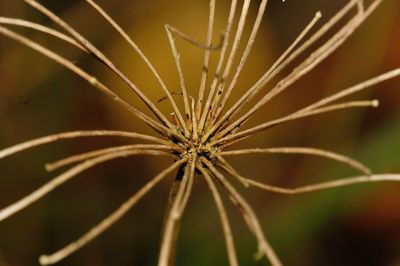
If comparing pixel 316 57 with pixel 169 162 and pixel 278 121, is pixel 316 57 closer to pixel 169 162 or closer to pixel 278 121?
pixel 278 121

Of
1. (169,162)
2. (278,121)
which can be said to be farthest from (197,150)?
(169,162)

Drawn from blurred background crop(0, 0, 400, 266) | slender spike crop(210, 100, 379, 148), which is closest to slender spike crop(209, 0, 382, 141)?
slender spike crop(210, 100, 379, 148)

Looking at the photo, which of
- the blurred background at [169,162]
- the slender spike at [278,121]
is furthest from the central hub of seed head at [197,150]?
the blurred background at [169,162]

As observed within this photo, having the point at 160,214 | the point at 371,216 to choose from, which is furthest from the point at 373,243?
the point at 160,214

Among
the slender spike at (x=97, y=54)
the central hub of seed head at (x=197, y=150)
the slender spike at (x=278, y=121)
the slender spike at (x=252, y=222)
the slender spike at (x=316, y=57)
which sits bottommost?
the slender spike at (x=252, y=222)

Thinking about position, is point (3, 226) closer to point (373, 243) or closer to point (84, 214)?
point (84, 214)

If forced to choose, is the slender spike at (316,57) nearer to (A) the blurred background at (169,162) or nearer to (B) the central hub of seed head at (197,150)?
(B) the central hub of seed head at (197,150)

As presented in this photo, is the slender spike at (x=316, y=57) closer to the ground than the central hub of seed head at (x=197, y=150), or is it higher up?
higher up

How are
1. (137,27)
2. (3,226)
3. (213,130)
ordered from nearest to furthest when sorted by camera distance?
(213,130)
(3,226)
(137,27)
